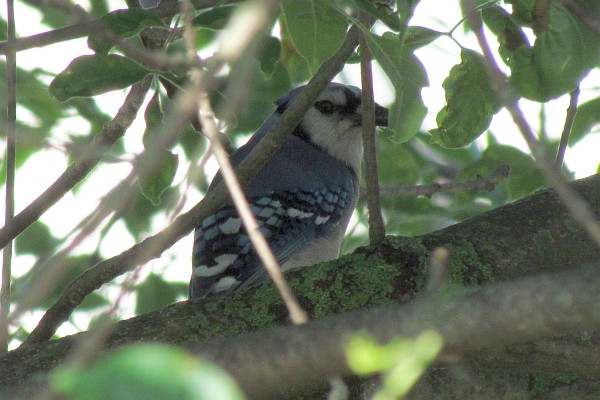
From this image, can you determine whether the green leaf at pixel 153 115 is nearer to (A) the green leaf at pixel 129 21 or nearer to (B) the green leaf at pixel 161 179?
(B) the green leaf at pixel 161 179

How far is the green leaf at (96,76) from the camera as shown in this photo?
6.67 ft

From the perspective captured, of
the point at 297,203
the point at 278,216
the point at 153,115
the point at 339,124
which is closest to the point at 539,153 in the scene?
the point at 153,115

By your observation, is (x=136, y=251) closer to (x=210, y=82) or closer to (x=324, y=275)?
(x=324, y=275)

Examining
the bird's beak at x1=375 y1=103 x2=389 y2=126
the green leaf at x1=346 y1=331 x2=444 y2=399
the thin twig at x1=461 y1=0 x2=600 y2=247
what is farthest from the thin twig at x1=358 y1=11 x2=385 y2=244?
the bird's beak at x1=375 y1=103 x2=389 y2=126

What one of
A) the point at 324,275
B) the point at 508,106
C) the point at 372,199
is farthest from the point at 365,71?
the point at 508,106

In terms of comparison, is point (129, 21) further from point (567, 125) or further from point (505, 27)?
point (567, 125)

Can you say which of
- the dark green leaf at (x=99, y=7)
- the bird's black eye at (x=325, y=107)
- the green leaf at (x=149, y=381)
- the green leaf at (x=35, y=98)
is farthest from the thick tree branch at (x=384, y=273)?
the bird's black eye at (x=325, y=107)

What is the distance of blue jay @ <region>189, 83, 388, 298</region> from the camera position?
3596 mm

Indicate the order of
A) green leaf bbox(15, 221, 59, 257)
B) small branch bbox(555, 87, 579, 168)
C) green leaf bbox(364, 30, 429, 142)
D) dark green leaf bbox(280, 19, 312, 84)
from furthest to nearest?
1. green leaf bbox(15, 221, 59, 257)
2. dark green leaf bbox(280, 19, 312, 84)
3. small branch bbox(555, 87, 579, 168)
4. green leaf bbox(364, 30, 429, 142)

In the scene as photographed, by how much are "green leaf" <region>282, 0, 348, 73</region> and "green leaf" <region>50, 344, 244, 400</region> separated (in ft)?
3.98

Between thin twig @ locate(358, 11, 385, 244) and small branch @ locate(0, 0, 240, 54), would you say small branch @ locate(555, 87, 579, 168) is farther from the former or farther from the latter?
small branch @ locate(0, 0, 240, 54)

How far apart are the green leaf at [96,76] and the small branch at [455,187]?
4.61 ft

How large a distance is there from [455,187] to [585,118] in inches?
23.2

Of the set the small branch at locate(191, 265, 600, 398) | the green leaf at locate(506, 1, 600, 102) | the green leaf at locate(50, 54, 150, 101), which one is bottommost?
the small branch at locate(191, 265, 600, 398)
